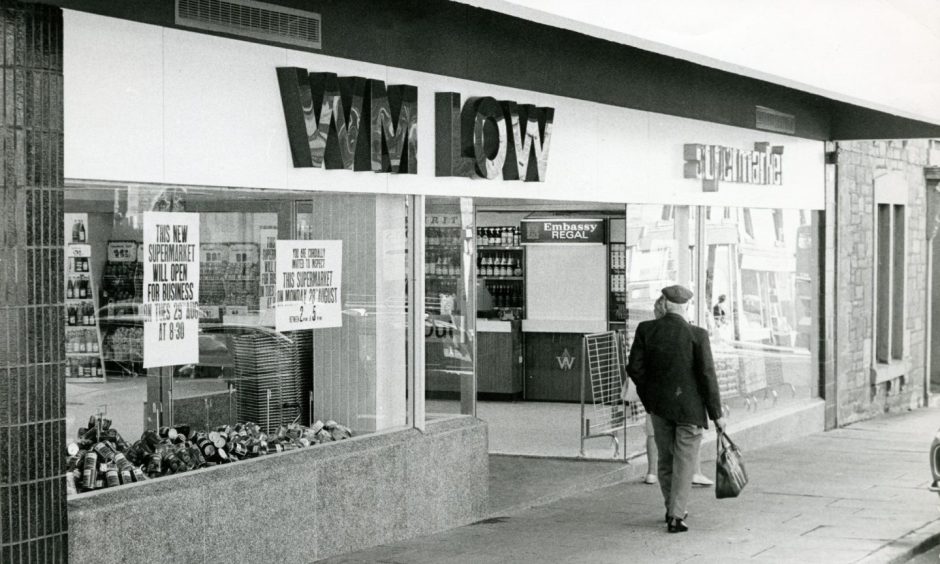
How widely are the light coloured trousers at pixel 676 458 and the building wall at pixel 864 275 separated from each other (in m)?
7.96

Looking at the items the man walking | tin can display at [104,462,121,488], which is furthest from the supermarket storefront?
the man walking

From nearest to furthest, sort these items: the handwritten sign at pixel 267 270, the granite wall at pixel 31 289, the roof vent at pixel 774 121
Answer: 1. the granite wall at pixel 31 289
2. the handwritten sign at pixel 267 270
3. the roof vent at pixel 774 121

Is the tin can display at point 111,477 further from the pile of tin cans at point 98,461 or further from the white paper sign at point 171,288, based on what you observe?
the white paper sign at point 171,288

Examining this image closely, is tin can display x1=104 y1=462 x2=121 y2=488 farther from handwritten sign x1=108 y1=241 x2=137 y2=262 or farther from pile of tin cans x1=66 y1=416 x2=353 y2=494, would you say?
handwritten sign x1=108 y1=241 x2=137 y2=262

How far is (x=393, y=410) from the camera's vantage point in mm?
9469

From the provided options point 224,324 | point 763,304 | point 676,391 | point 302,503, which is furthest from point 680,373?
point 763,304

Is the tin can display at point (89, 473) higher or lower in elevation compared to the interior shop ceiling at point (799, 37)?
lower

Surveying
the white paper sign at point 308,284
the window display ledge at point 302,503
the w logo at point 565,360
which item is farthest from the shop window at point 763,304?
the white paper sign at point 308,284

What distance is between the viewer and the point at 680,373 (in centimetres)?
941

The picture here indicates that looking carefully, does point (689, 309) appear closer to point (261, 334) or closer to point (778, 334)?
point (778, 334)

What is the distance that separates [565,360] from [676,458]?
7618 millimetres

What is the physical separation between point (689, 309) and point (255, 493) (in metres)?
7.27

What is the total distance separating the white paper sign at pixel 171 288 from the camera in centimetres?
751

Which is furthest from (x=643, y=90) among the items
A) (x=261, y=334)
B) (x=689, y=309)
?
(x=261, y=334)
